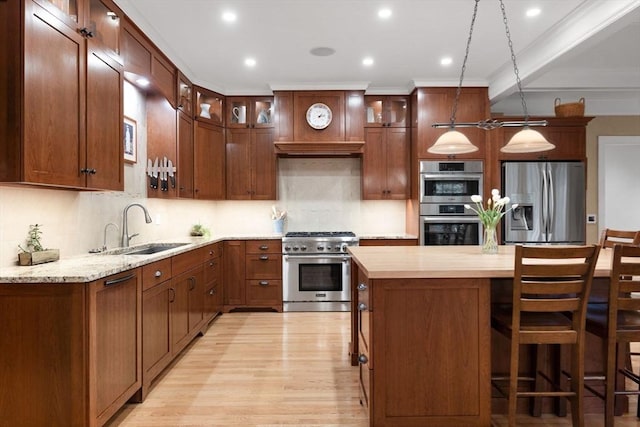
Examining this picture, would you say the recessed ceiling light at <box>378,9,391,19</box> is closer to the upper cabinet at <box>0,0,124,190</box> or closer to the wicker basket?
the upper cabinet at <box>0,0,124,190</box>

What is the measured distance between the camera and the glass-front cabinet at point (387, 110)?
4965mm

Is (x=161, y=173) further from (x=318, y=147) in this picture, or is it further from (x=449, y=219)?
(x=449, y=219)

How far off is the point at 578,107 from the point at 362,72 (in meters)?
2.68

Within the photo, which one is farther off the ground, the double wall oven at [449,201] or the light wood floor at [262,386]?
the double wall oven at [449,201]

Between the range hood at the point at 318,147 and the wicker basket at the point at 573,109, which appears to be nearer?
the wicker basket at the point at 573,109

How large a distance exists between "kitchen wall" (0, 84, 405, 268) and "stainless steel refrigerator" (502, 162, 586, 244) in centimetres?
147

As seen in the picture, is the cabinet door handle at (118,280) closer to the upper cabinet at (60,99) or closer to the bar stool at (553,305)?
the upper cabinet at (60,99)

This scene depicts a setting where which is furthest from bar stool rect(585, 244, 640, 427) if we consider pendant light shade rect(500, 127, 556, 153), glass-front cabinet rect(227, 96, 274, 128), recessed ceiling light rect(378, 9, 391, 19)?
glass-front cabinet rect(227, 96, 274, 128)

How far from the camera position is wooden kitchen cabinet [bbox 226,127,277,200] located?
4.99 m

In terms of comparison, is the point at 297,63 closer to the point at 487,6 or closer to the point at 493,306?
the point at 487,6

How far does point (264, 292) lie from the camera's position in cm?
471

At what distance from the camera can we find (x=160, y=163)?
3.90 m

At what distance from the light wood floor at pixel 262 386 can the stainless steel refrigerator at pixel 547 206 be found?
251cm

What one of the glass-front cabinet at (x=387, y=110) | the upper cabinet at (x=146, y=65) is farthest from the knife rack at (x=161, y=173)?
the glass-front cabinet at (x=387, y=110)
